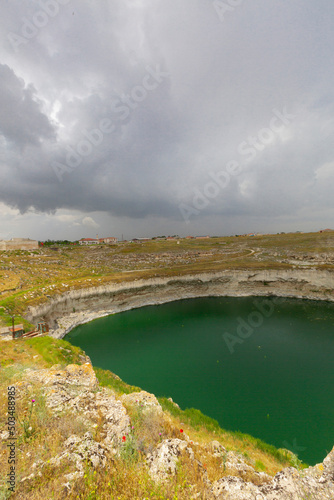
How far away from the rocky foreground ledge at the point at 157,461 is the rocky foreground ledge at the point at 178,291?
21795 millimetres

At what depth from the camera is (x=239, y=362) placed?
17984 millimetres

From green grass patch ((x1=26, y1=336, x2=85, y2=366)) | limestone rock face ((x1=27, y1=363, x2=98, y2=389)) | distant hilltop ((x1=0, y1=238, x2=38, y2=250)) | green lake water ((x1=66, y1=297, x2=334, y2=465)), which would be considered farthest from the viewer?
distant hilltop ((x1=0, y1=238, x2=38, y2=250))

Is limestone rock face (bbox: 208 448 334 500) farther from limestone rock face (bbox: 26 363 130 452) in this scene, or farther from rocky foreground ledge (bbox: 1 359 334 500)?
limestone rock face (bbox: 26 363 130 452)

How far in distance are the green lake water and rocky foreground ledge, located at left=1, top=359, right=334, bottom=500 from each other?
861cm

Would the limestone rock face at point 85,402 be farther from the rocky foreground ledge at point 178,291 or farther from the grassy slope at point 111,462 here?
the rocky foreground ledge at point 178,291

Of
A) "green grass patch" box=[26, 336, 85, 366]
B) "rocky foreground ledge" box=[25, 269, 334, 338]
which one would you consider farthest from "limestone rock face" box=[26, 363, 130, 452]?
"rocky foreground ledge" box=[25, 269, 334, 338]

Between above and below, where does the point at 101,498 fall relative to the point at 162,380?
above

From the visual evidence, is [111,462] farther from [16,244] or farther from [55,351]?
[16,244]

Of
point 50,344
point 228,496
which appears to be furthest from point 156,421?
point 50,344

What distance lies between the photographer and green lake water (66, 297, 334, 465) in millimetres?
11938

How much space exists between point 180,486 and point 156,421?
227cm

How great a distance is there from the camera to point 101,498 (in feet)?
10.9

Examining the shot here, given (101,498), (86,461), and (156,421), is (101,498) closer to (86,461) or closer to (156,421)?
(86,461)

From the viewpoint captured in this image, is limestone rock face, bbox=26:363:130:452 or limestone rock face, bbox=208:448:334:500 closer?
limestone rock face, bbox=208:448:334:500
